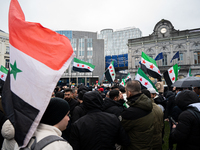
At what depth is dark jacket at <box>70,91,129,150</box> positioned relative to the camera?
2.19 metres

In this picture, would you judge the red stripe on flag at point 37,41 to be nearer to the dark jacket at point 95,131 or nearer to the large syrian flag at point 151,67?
the dark jacket at point 95,131

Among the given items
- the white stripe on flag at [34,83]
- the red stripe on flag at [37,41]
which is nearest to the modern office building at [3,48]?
the red stripe on flag at [37,41]

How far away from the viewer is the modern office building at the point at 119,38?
71.6 m

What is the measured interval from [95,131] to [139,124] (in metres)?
0.87

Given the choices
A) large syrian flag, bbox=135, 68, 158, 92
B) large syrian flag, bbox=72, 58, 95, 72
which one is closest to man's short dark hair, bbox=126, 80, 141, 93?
large syrian flag, bbox=135, 68, 158, 92

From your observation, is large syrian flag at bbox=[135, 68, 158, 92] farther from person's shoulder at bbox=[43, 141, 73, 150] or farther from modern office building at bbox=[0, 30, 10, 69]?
modern office building at bbox=[0, 30, 10, 69]

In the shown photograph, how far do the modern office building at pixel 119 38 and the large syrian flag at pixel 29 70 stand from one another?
7149cm

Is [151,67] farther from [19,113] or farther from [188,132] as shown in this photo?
[19,113]

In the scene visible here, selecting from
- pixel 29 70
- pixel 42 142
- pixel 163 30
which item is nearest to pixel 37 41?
pixel 29 70

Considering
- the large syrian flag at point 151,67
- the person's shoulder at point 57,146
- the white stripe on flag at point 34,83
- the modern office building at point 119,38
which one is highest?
the modern office building at point 119,38

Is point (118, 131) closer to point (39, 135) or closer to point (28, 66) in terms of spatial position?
point (39, 135)

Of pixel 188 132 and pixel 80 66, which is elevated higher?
pixel 80 66

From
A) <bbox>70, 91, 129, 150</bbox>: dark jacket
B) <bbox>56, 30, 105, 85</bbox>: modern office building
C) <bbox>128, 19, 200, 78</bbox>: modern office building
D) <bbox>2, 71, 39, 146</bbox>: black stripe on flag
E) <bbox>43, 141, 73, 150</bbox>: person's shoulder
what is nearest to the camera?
<bbox>43, 141, 73, 150</bbox>: person's shoulder

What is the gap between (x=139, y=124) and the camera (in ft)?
8.30
